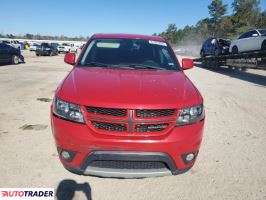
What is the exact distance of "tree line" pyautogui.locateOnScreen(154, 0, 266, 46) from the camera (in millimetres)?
70938

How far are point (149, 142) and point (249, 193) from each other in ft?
4.69

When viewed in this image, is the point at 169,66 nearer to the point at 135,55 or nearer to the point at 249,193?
the point at 135,55

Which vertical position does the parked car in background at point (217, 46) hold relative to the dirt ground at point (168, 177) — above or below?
above

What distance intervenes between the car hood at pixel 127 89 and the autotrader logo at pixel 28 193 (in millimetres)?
933

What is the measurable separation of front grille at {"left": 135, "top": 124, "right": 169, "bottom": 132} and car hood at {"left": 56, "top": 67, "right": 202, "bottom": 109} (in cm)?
20

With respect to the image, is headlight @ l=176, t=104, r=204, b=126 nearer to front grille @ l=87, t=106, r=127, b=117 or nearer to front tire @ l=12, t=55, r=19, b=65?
front grille @ l=87, t=106, r=127, b=117

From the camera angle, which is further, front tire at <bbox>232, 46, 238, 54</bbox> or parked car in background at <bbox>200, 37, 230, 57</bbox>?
parked car in background at <bbox>200, 37, 230, 57</bbox>

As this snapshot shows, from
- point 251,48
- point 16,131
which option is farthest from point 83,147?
point 251,48

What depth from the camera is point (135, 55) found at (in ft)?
14.4

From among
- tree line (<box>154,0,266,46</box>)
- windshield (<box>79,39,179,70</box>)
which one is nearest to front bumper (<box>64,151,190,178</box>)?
windshield (<box>79,39,179,70</box>)

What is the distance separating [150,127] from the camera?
286cm

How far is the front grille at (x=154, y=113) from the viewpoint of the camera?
2826 millimetres

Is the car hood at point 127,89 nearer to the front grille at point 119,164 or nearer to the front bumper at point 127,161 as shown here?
the front bumper at point 127,161

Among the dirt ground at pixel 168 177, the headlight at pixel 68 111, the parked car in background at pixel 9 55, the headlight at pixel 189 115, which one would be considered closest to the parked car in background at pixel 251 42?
the dirt ground at pixel 168 177
